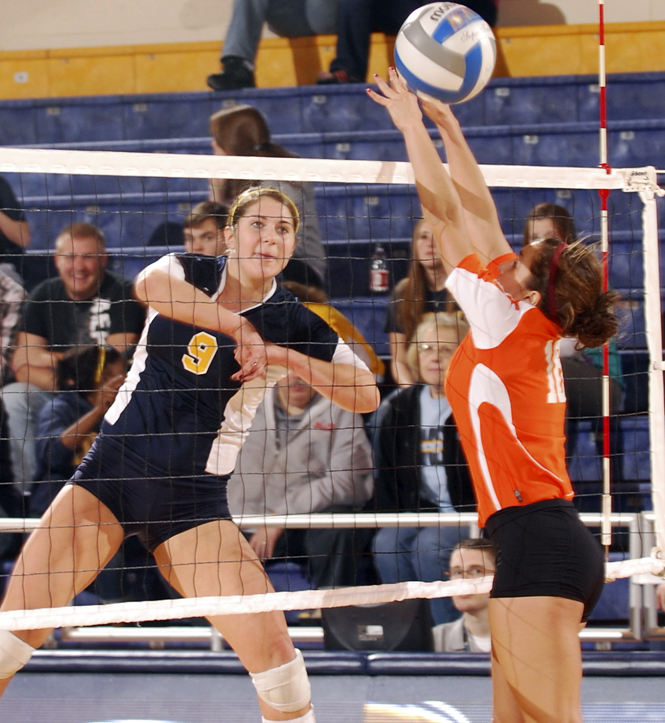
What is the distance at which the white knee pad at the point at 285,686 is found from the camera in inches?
108

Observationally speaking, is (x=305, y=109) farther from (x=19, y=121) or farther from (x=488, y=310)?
(x=488, y=310)

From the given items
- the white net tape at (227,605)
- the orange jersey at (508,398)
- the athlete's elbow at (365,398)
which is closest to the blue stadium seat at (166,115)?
the athlete's elbow at (365,398)

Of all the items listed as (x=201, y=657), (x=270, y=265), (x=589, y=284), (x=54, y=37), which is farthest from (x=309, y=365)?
(x=54, y=37)

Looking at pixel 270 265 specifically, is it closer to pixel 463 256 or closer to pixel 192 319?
pixel 192 319

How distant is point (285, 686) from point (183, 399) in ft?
3.52

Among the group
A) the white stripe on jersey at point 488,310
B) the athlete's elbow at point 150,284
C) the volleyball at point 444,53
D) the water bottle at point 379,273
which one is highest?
the volleyball at point 444,53

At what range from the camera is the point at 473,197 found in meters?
2.64

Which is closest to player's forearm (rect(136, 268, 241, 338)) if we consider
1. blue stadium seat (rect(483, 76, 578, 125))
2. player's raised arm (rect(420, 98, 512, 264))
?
player's raised arm (rect(420, 98, 512, 264))

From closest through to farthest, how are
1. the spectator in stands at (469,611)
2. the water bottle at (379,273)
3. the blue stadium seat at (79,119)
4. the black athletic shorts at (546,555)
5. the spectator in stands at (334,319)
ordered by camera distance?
the black athletic shorts at (546,555)
the spectator in stands at (469,611)
the spectator in stands at (334,319)
the water bottle at (379,273)
the blue stadium seat at (79,119)

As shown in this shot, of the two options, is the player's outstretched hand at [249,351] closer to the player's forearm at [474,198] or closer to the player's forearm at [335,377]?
the player's forearm at [335,377]

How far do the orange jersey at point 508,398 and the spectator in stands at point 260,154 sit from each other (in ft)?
8.11

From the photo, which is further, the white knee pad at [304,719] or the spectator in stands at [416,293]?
the spectator in stands at [416,293]

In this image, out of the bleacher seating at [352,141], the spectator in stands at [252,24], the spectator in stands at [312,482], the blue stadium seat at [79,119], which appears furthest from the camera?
the blue stadium seat at [79,119]

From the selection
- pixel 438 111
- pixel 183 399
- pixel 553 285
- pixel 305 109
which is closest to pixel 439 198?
pixel 438 111
